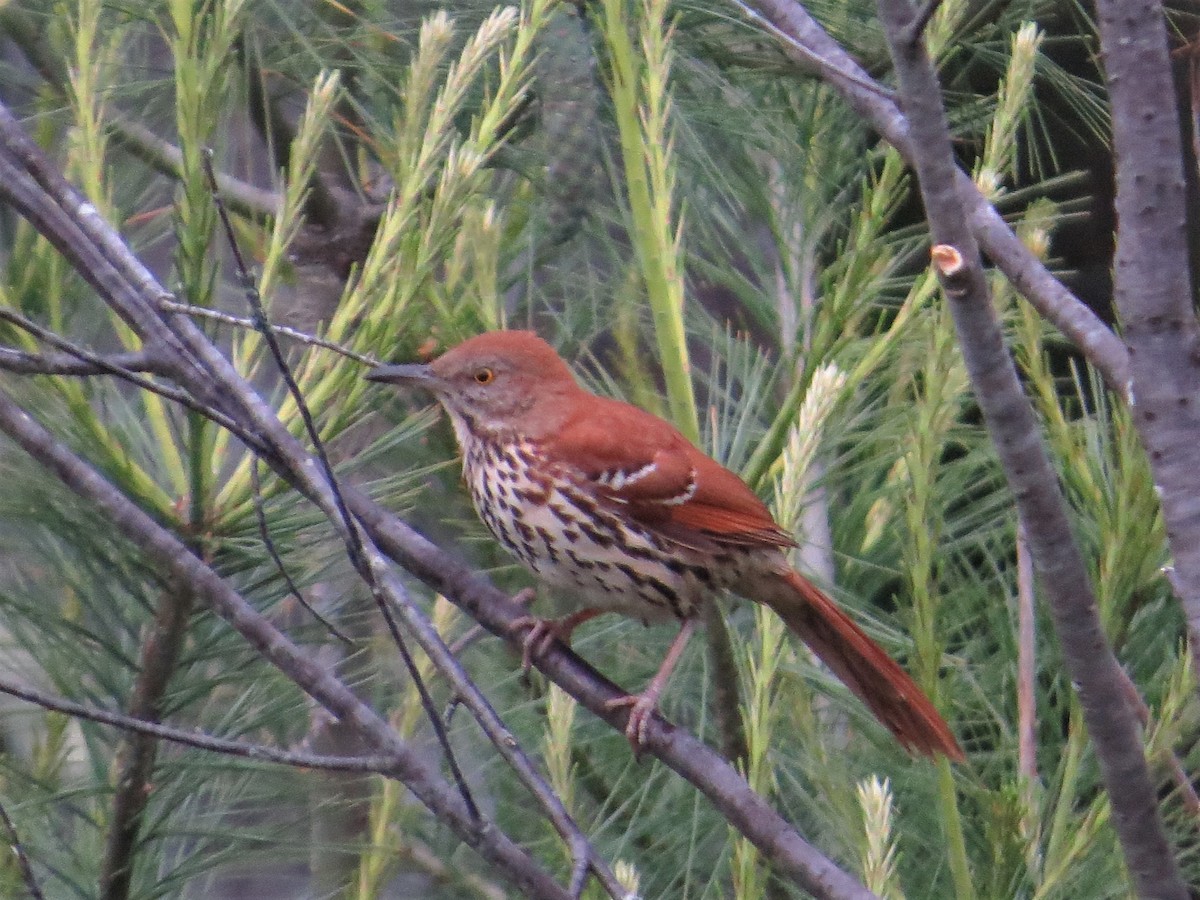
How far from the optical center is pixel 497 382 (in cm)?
228

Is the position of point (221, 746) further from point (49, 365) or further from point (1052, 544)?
point (1052, 544)

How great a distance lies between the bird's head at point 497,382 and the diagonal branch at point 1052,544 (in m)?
1.08

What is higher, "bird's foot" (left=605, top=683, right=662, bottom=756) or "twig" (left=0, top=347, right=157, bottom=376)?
"twig" (left=0, top=347, right=157, bottom=376)

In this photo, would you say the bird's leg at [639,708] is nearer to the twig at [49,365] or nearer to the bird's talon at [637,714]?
the bird's talon at [637,714]

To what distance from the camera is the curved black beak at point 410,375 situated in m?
2.07

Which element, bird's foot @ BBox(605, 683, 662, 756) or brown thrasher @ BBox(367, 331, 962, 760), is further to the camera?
brown thrasher @ BBox(367, 331, 962, 760)

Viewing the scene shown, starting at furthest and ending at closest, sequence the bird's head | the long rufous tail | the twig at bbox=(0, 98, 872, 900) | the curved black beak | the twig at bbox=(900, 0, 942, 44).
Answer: the bird's head → the curved black beak → the long rufous tail → the twig at bbox=(0, 98, 872, 900) → the twig at bbox=(900, 0, 942, 44)

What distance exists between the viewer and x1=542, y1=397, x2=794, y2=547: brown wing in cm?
211

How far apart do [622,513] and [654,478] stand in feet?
0.23

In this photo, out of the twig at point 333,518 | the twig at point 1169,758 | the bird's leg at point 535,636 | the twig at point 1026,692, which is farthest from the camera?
the bird's leg at point 535,636

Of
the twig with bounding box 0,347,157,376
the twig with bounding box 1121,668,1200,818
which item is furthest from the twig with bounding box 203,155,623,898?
the twig with bounding box 1121,668,1200,818

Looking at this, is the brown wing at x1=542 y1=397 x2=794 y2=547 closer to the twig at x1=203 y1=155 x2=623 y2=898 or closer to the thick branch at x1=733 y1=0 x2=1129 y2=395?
the thick branch at x1=733 y1=0 x2=1129 y2=395

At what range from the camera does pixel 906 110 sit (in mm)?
1184

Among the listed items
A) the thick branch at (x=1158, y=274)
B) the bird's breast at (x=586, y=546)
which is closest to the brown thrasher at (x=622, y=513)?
the bird's breast at (x=586, y=546)
